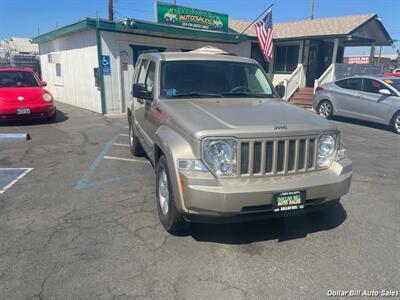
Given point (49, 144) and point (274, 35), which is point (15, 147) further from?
point (274, 35)

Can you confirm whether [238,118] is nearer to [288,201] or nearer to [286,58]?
[288,201]

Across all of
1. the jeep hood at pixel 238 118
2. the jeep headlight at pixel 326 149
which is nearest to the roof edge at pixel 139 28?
the jeep hood at pixel 238 118

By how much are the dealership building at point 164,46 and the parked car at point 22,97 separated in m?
2.41

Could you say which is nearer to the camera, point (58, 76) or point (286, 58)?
point (58, 76)

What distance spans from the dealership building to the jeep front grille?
28.4 ft

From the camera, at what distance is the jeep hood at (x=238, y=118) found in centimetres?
316

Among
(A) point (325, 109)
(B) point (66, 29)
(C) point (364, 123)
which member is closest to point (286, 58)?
(A) point (325, 109)

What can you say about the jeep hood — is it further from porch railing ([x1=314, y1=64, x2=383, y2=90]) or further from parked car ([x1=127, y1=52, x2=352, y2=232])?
porch railing ([x1=314, y1=64, x2=383, y2=90])

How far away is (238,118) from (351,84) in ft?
29.9

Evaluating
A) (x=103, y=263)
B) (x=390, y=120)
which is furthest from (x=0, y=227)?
(x=390, y=120)

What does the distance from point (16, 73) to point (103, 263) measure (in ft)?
31.9

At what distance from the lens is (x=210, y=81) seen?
465cm

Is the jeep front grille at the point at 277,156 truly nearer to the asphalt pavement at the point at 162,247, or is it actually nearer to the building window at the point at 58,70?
the asphalt pavement at the point at 162,247

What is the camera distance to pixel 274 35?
19344mm
